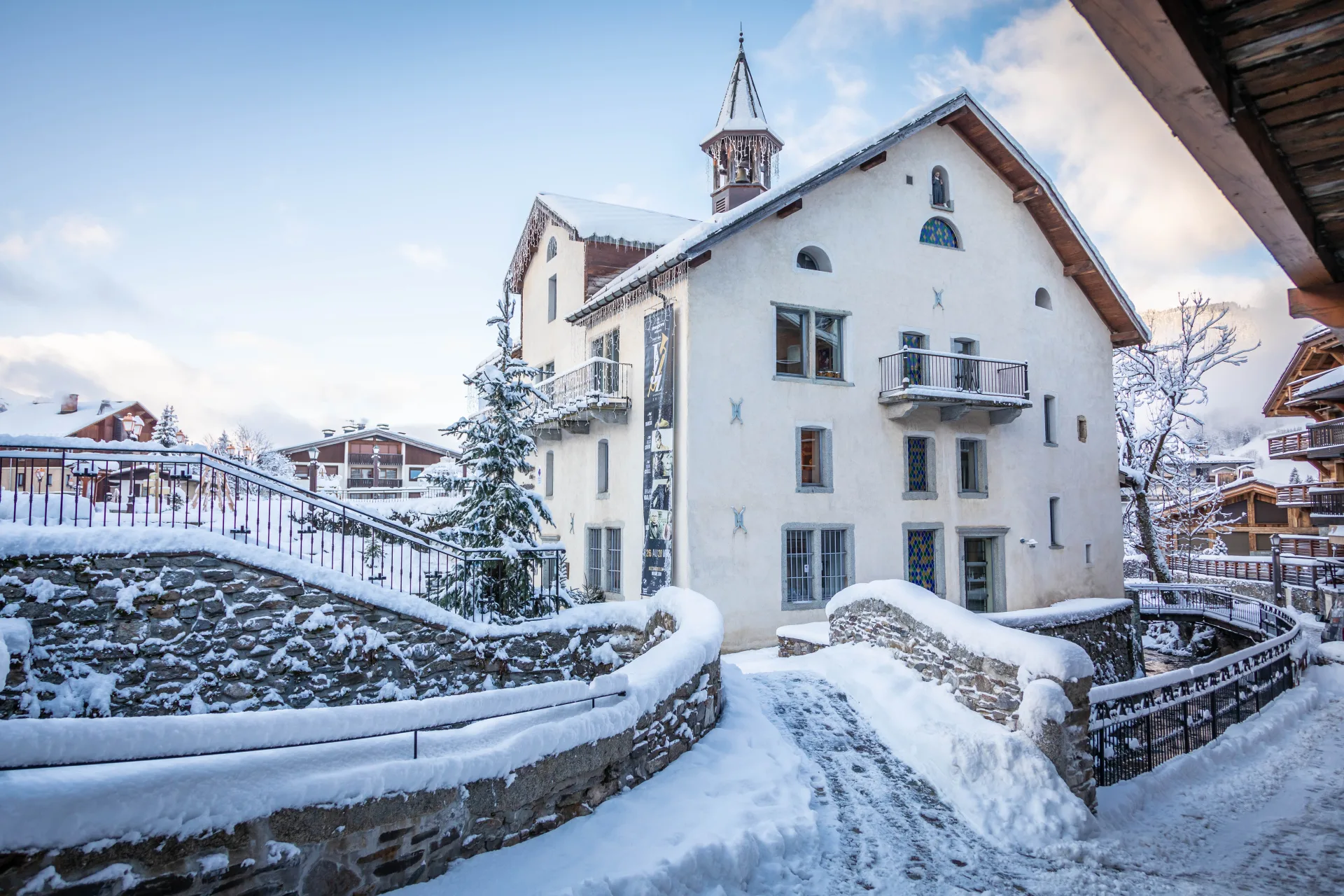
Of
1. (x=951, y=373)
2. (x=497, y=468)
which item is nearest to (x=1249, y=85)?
(x=497, y=468)

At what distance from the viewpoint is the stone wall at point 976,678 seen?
8.39m

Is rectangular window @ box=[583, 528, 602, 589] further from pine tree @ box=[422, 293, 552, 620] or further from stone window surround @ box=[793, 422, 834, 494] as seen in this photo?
stone window surround @ box=[793, 422, 834, 494]

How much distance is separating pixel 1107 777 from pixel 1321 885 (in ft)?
8.62

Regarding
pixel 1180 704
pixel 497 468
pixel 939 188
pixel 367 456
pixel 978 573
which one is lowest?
pixel 1180 704

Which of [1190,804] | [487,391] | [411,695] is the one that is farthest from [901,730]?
[487,391]

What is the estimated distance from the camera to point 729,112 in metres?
24.1

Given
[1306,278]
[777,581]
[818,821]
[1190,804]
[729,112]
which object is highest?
[729,112]

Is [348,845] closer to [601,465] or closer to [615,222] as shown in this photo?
[601,465]

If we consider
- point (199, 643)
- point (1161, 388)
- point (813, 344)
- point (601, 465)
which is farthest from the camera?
point (1161, 388)

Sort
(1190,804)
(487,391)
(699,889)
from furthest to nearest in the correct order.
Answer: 1. (487,391)
2. (1190,804)
3. (699,889)

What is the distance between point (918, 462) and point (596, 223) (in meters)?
11.3

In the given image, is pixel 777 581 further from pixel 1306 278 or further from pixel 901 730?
pixel 1306 278

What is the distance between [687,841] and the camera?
593cm

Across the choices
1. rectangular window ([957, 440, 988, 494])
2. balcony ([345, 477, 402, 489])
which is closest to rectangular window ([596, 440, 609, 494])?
rectangular window ([957, 440, 988, 494])
